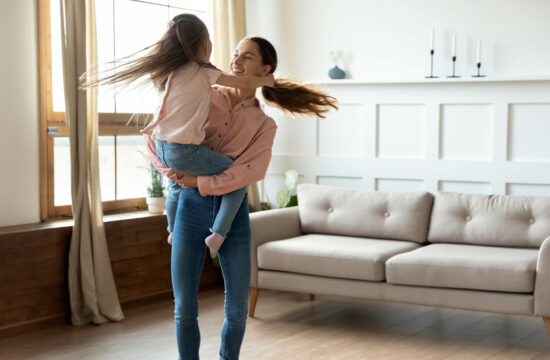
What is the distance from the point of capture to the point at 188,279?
8.21 ft

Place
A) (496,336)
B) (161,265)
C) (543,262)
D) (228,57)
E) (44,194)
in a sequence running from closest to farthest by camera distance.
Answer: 1. (543,262)
2. (496,336)
3. (44,194)
4. (161,265)
5. (228,57)

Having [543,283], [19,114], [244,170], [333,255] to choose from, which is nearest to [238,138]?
[244,170]

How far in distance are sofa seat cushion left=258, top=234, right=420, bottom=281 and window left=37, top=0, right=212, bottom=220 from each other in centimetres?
117

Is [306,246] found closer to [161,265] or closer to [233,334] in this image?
[161,265]

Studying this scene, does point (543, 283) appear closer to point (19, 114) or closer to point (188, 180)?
point (188, 180)

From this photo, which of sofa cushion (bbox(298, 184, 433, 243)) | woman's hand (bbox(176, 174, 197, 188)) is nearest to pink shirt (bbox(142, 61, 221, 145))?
woman's hand (bbox(176, 174, 197, 188))

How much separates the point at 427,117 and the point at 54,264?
2.61 metres

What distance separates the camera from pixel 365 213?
4.58 m

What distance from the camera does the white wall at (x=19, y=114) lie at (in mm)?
4141

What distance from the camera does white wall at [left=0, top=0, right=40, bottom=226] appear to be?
4.14 metres

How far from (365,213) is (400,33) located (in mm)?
1422

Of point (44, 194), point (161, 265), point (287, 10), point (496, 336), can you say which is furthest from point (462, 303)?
point (287, 10)

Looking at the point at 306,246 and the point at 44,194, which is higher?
the point at 44,194

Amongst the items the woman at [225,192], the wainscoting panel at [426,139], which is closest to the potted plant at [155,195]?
the wainscoting panel at [426,139]
